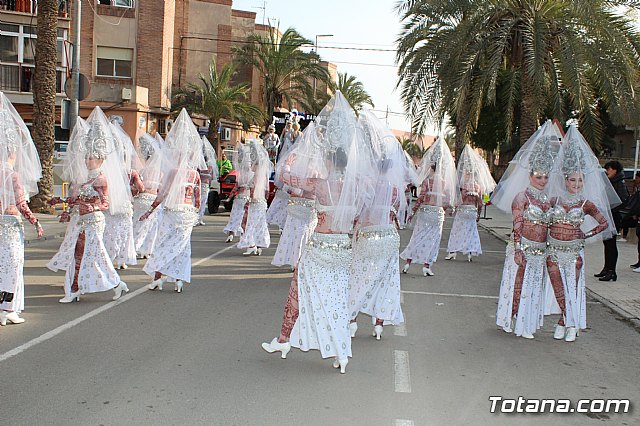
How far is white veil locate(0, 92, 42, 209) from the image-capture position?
7.68 metres

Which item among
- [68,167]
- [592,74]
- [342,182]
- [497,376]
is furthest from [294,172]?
[592,74]

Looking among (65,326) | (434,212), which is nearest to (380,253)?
(65,326)

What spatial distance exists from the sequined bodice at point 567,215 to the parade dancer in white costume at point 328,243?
7.98 feet

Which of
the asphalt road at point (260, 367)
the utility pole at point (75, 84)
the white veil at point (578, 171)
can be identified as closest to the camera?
the asphalt road at point (260, 367)

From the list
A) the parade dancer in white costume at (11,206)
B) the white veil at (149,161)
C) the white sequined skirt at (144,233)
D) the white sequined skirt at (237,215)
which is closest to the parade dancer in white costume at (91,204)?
the parade dancer in white costume at (11,206)

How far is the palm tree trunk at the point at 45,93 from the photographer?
20.6 metres

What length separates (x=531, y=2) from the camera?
57.4 feet

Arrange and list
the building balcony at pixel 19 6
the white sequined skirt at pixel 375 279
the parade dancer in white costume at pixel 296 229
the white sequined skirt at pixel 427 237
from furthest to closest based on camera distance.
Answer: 1. the building balcony at pixel 19 6
2. the white sequined skirt at pixel 427 237
3. the parade dancer in white costume at pixel 296 229
4. the white sequined skirt at pixel 375 279

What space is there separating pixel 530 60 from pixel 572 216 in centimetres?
960

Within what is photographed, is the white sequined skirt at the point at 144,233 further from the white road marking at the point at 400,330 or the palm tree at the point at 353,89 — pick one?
the palm tree at the point at 353,89

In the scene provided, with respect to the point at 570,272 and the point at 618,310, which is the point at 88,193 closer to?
the point at 570,272

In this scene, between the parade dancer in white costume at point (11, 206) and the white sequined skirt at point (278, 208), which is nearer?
the parade dancer in white costume at point (11, 206)

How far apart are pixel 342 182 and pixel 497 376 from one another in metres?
2.22

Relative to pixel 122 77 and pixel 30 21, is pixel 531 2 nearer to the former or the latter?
pixel 30 21
